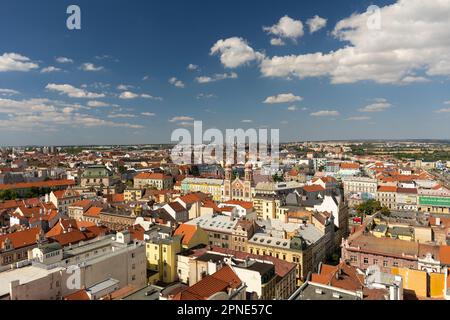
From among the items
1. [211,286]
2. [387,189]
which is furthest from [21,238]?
[387,189]

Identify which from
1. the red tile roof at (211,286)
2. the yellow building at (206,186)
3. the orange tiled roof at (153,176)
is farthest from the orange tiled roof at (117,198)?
the red tile roof at (211,286)

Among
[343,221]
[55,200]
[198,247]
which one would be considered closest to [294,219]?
[343,221]

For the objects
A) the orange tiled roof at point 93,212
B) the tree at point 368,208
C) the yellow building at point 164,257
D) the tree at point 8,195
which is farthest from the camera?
the tree at point 8,195

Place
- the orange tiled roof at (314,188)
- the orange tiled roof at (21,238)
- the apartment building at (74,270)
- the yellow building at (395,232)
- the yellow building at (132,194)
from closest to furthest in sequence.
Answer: the apartment building at (74,270)
the orange tiled roof at (21,238)
the yellow building at (395,232)
the orange tiled roof at (314,188)
the yellow building at (132,194)

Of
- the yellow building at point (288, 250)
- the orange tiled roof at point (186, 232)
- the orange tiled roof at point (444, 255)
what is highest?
the orange tiled roof at point (186, 232)

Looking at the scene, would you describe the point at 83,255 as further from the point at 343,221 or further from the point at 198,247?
the point at 343,221

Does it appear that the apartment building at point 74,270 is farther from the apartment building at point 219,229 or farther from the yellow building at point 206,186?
the yellow building at point 206,186

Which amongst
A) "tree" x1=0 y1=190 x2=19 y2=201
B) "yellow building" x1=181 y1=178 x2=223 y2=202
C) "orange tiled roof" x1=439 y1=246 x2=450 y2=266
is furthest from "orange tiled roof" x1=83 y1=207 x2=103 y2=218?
"orange tiled roof" x1=439 y1=246 x2=450 y2=266

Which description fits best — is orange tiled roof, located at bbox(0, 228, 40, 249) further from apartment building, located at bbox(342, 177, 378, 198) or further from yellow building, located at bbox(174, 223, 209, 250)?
apartment building, located at bbox(342, 177, 378, 198)
